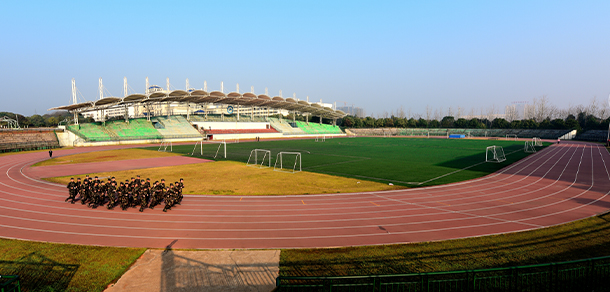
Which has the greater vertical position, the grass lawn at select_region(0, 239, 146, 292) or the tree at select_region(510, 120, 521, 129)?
the tree at select_region(510, 120, 521, 129)

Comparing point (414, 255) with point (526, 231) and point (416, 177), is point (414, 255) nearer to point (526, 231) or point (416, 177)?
point (526, 231)

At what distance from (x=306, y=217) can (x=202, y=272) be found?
5294 mm

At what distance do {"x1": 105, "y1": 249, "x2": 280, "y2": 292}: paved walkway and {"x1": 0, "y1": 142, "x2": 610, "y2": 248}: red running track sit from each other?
74cm

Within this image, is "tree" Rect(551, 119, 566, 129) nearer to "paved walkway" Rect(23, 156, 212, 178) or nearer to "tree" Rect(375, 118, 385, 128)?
"tree" Rect(375, 118, 385, 128)

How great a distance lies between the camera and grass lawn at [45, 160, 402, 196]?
17.0m

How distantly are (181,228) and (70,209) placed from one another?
629 centimetres

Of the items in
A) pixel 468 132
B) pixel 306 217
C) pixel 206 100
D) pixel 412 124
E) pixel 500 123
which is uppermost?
pixel 206 100

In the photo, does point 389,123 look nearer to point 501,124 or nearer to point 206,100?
point 501,124

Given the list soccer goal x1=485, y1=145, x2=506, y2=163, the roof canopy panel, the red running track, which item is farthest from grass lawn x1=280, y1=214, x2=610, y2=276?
the roof canopy panel

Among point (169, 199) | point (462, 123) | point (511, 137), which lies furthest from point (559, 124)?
point (169, 199)

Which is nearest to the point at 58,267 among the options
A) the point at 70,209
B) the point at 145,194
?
the point at 145,194

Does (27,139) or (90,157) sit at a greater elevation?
(27,139)

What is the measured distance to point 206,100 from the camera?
66.1 meters

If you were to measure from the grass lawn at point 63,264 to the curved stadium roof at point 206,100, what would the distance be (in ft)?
160
